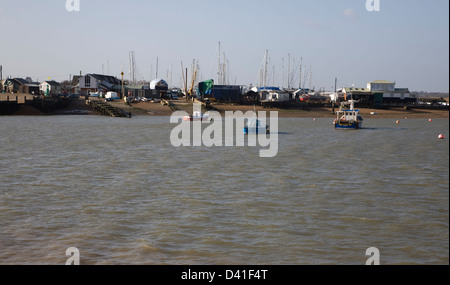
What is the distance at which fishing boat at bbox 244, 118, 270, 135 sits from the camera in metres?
57.3

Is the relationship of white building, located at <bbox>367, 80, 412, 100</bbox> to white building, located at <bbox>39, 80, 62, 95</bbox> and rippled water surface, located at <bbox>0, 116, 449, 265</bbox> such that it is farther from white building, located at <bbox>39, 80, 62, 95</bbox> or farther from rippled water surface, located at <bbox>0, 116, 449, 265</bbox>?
rippled water surface, located at <bbox>0, 116, 449, 265</bbox>

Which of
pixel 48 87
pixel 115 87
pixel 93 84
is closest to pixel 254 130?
pixel 115 87

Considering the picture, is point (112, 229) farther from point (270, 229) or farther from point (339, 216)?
point (339, 216)

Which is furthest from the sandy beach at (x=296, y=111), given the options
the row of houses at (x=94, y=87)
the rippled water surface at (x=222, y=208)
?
the rippled water surface at (x=222, y=208)

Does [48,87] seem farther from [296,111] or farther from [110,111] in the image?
[296,111]

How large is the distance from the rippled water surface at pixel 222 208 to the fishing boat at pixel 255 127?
62.5ft

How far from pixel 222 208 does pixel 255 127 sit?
37.5m

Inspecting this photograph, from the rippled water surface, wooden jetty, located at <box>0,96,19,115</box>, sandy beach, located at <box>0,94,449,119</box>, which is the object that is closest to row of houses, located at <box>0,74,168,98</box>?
sandy beach, located at <box>0,94,449,119</box>

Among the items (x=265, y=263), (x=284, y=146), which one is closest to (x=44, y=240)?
(x=265, y=263)

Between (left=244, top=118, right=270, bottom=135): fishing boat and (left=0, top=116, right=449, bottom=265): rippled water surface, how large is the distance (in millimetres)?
19040

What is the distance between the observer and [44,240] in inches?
639

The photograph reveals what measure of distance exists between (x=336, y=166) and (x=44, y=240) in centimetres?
→ 2111

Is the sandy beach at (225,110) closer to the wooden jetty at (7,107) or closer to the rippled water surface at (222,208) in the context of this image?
the wooden jetty at (7,107)

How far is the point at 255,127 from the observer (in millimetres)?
57469
